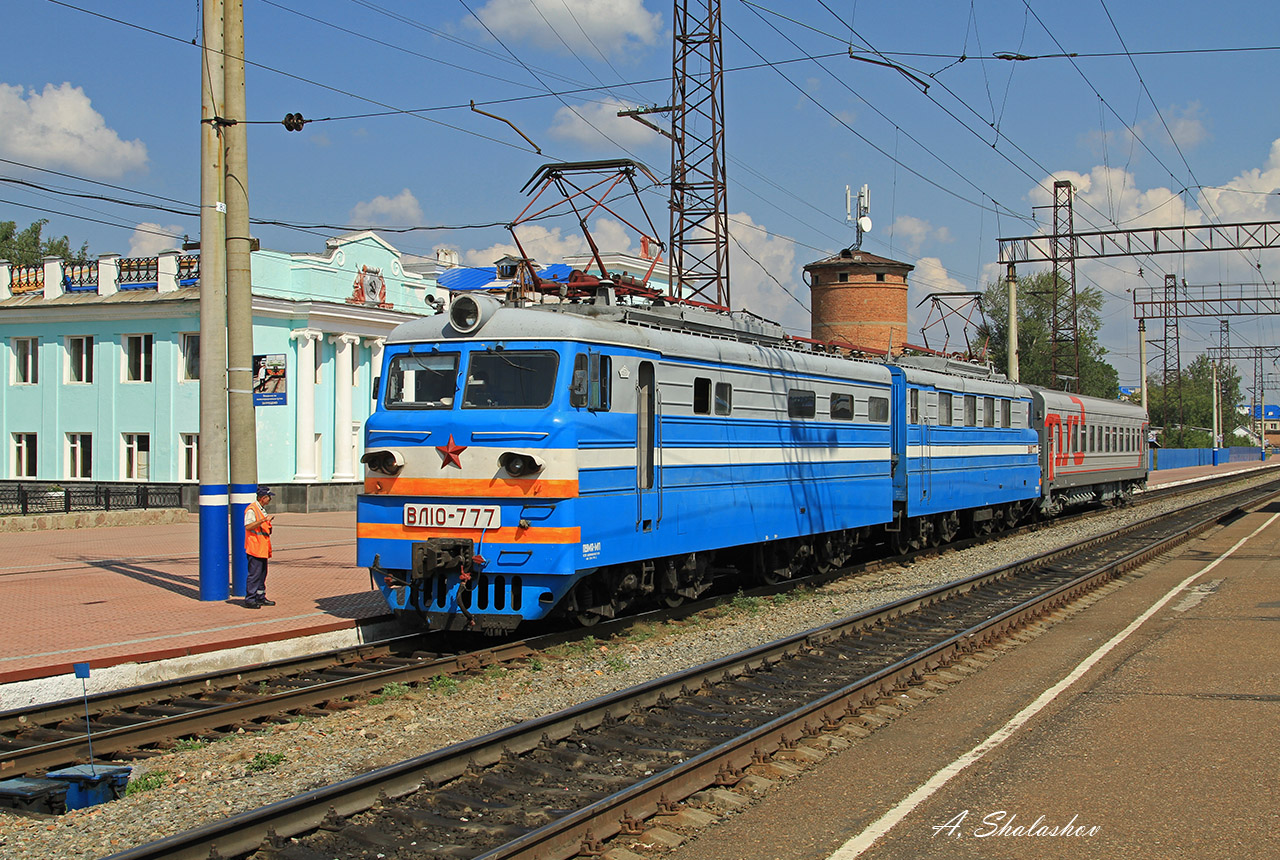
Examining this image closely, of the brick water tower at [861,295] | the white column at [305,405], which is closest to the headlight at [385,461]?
the white column at [305,405]

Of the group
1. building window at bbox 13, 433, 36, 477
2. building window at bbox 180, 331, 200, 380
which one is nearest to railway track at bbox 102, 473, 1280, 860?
building window at bbox 180, 331, 200, 380

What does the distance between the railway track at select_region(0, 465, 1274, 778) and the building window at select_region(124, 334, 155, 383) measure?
2840 cm

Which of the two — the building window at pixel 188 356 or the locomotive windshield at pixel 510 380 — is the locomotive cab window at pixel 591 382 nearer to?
the locomotive windshield at pixel 510 380

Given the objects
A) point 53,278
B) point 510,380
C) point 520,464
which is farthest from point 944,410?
point 53,278

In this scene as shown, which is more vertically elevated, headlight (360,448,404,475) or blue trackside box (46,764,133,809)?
headlight (360,448,404,475)

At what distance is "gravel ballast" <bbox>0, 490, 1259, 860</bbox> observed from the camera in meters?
6.54

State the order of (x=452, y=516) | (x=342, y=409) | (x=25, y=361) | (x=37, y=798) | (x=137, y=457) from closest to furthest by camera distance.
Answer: (x=37, y=798), (x=452, y=516), (x=137, y=457), (x=342, y=409), (x=25, y=361)

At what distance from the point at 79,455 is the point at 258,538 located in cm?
2819

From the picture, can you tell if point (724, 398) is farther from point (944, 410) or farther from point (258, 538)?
point (944, 410)

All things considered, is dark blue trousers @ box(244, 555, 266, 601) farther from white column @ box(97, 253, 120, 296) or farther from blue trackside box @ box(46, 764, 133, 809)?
white column @ box(97, 253, 120, 296)

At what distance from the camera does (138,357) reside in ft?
121

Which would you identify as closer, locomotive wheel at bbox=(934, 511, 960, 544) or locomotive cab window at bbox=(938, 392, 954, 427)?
locomotive cab window at bbox=(938, 392, 954, 427)

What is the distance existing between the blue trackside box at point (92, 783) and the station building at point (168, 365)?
1132 inches

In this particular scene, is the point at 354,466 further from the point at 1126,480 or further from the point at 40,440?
the point at 1126,480
